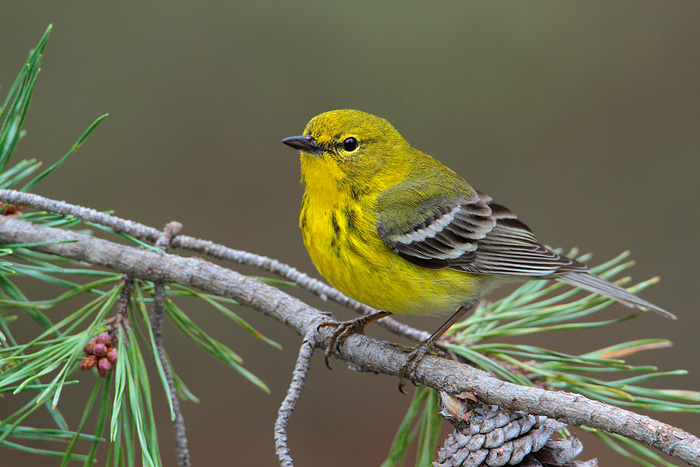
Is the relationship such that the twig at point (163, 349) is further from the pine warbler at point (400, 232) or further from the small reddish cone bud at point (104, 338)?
the pine warbler at point (400, 232)

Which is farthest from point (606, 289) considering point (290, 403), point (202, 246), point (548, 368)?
point (202, 246)

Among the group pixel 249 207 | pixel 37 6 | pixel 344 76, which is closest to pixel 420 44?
pixel 344 76

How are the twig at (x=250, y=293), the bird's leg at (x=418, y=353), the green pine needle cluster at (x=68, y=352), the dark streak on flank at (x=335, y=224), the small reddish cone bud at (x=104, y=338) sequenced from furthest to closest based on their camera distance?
the dark streak on flank at (x=335, y=224), the bird's leg at (x=418, y=353), the small reddish cone bud at (x=104, y=338), the twig at (x=250, y=293), the green pine needle cluster at (x=68, y=352)

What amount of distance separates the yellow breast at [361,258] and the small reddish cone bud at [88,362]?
1113 mm

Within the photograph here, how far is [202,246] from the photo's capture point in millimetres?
2551

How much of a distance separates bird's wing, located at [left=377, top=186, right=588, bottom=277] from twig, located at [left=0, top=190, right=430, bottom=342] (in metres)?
0.39

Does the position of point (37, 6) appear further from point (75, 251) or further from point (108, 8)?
point (75, 251)

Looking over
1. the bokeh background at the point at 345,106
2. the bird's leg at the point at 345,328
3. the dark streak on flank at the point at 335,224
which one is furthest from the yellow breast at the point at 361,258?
the bokeh background at the point at 345,106

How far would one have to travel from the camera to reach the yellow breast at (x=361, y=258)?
284 cm

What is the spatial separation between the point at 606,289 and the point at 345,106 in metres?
3.04

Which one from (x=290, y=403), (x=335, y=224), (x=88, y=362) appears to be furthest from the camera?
(x=335, y=224)

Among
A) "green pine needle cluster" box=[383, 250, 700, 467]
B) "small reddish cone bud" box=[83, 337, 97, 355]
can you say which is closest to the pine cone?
"green pine needle cluster" box=[383, 250, 700, 467]

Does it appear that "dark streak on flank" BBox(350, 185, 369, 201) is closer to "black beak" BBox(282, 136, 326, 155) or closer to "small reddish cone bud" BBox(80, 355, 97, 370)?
"black beak" BBox(282, 136, 326, 155)

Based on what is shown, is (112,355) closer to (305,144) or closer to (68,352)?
(68,352)
